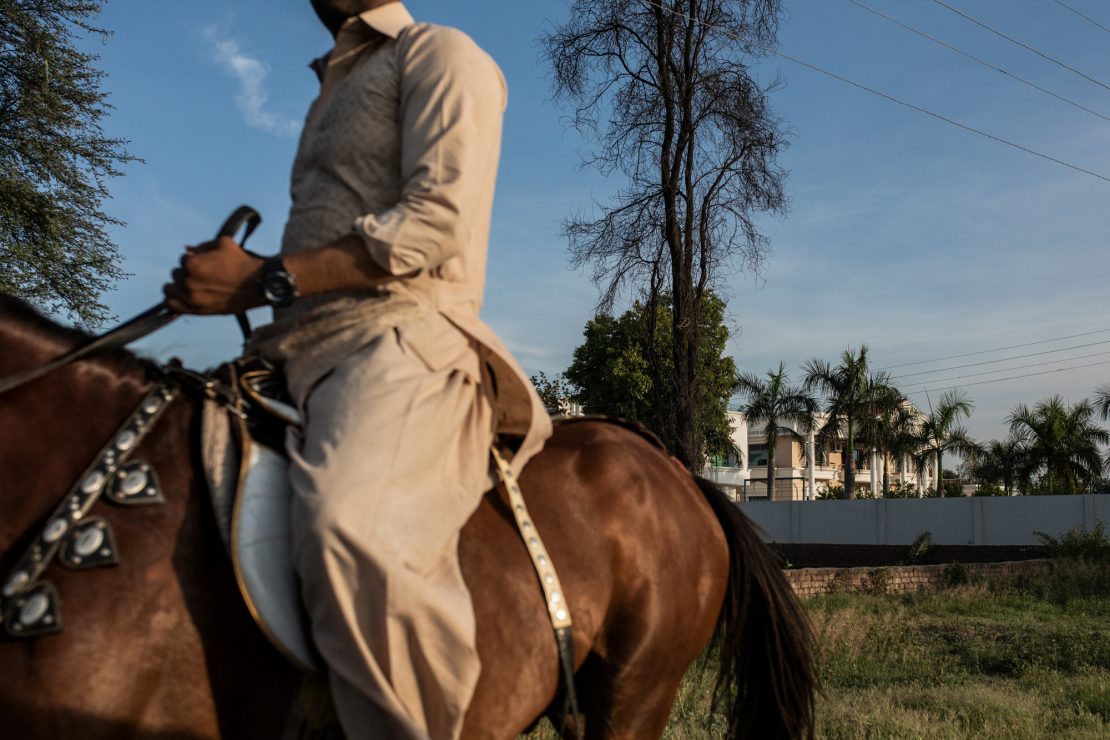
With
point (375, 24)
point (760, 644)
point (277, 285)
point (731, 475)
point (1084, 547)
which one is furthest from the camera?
point (731, 475)

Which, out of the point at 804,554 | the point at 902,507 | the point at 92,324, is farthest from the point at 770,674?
the point at 902,507

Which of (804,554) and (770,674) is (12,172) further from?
(804,554)

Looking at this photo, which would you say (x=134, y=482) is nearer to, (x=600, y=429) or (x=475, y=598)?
(x=475, y=598)

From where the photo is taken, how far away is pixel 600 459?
293cm

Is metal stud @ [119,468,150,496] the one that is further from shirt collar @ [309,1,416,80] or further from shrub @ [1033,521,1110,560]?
shrub @ [1033,521,1110,560]

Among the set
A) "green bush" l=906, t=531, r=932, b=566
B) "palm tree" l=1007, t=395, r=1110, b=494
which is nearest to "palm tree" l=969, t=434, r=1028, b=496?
"palm tree" l=1007, t=395, r=1110, b=494

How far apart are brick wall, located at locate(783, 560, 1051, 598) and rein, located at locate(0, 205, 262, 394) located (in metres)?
11.0

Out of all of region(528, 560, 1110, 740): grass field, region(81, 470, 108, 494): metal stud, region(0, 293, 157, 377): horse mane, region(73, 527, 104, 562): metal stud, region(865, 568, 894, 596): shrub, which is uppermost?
region(0, 293, 157, 377): horse mane


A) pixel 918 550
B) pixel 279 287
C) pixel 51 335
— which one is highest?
pixel 279 287

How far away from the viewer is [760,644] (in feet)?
11.3

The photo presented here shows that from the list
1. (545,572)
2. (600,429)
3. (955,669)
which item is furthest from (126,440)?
(955,669)

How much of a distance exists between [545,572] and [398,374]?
67 cm

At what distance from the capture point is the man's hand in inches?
89.4

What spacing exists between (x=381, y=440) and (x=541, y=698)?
86 cm
